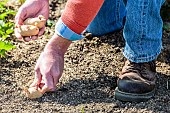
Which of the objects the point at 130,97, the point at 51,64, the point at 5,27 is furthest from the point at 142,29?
the point at 5,27

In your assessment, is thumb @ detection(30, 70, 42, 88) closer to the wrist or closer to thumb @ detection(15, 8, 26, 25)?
the wrist

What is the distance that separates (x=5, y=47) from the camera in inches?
110

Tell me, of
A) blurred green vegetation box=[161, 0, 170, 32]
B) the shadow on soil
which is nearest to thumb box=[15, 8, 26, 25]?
the shadow on soil

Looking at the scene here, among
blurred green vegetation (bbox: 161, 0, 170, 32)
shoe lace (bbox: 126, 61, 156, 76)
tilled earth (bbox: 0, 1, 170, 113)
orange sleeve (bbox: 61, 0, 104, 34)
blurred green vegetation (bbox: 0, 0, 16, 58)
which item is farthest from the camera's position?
blurred green vegetation (bbox: 161, 0, 170, 32)

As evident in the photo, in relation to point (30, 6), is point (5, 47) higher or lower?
lower

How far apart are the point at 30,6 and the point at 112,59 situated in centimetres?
60

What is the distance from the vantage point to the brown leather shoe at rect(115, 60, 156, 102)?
8.26ft

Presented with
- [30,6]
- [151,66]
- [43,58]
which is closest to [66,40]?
[43,58]

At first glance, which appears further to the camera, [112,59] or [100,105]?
[112,59]

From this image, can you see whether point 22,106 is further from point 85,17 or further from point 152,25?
point 152,25

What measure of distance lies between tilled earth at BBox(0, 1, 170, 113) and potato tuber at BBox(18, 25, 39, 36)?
0.28 m

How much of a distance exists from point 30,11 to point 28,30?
0.12m

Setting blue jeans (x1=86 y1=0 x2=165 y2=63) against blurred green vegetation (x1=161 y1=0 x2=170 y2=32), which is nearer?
blue jeans (x1=86 y1=0 x2=165 y2=63)

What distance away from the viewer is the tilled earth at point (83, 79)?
247cm
